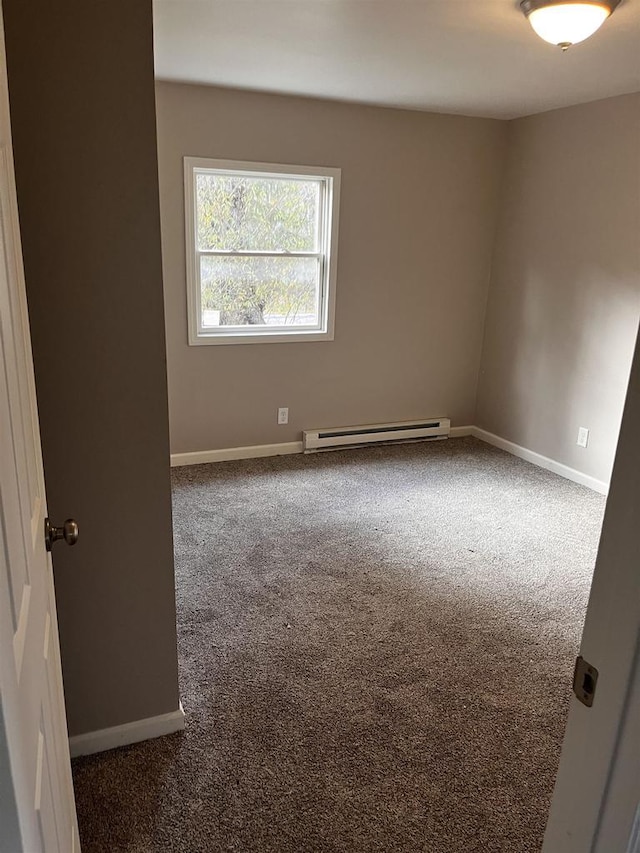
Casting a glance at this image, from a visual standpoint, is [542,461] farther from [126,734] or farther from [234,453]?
[126,734]

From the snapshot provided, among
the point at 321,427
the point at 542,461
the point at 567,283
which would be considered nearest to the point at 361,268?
the point at 321,427

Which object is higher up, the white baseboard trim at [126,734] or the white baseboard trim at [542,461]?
the white baseboard trim at [542,461]

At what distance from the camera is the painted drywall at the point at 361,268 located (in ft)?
12.8

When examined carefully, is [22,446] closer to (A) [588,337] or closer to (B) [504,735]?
(B) [504,735]

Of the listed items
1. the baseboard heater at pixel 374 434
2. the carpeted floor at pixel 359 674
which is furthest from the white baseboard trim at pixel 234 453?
the carpeted floor at pixel 359 674

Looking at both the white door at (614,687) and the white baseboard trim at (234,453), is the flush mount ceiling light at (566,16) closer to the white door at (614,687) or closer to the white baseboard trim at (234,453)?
the white door at (614,687)

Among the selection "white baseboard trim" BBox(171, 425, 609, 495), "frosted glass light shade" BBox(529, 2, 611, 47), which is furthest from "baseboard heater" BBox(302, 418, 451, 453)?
"frosted glass light shade" BBox(529, 2, 611, 47)

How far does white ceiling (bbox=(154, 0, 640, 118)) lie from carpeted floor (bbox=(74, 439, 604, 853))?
2.34 m

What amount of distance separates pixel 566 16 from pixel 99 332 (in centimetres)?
200

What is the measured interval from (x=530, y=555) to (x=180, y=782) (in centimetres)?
207

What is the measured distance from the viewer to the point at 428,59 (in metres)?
3.02

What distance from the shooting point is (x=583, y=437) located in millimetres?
4195

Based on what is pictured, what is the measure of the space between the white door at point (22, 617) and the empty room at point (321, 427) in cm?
1

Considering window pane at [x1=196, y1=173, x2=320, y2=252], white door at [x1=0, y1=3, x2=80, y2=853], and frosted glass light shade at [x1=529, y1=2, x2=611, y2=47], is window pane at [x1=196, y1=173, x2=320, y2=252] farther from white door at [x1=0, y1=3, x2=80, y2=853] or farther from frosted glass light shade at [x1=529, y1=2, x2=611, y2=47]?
white door at [x1=0, y1=3, x2=80, y2=853]
